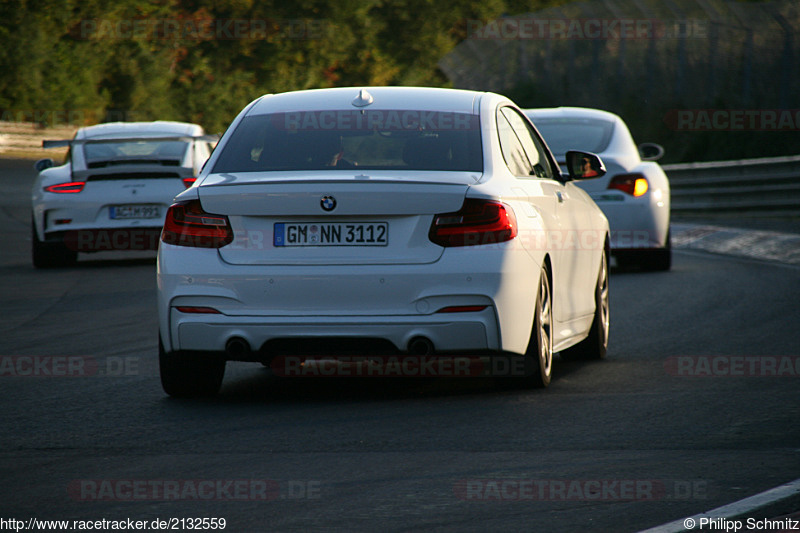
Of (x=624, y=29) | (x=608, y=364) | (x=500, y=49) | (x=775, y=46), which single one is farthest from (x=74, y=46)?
(x=608, y=364)

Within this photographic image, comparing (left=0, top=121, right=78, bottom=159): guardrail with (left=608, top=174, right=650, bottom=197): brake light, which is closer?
(left=608, top=174, right=650, bottom=197): brake light

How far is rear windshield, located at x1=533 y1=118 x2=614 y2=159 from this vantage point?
49.3 ft

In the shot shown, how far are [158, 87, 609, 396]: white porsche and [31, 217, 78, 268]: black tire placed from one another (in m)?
9.53

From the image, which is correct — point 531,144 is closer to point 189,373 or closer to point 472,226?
point 472,226

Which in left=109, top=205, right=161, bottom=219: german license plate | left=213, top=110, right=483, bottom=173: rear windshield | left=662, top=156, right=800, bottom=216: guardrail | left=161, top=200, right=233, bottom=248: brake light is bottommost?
left=662, top=156, right=800, bottom=216: guardrail

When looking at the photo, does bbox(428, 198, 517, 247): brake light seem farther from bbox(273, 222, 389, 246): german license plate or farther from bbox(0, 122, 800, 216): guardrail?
bbox(0, 122, 800, 216): guardrail

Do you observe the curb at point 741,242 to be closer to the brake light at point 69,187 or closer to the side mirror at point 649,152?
the side mirror at point 649,152

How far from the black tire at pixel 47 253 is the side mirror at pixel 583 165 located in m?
9.15

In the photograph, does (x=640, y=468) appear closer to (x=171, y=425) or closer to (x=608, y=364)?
(x=171, y=425)

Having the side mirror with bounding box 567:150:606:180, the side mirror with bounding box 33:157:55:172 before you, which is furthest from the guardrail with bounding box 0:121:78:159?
the side mirror with bounding box 567:150:606:180

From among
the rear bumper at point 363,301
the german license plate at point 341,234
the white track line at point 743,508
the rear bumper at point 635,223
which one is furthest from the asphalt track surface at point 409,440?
the rear bumper at point 635,223

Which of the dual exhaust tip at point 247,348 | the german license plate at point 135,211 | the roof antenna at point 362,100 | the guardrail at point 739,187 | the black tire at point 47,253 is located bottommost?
the guardrail at point 739,187

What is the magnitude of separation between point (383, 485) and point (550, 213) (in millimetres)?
2852

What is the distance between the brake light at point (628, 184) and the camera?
14.9 meters
